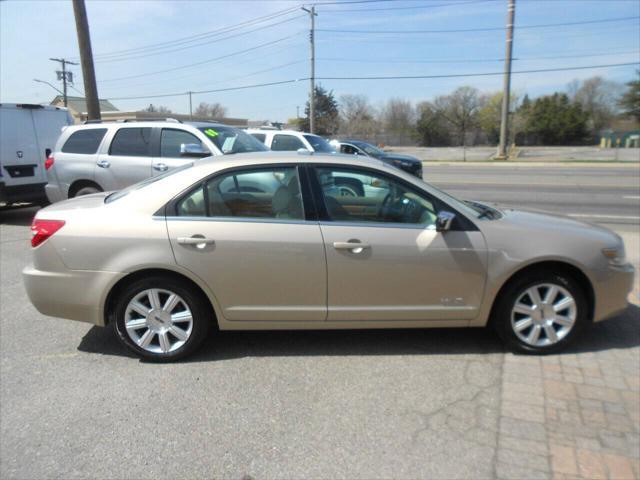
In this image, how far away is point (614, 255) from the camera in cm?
388

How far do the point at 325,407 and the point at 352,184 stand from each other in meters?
1.68

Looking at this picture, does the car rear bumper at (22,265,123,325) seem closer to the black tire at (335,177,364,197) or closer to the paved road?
the black tire at (335,177,364,197)

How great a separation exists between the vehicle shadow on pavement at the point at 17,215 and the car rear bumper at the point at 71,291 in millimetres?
6905

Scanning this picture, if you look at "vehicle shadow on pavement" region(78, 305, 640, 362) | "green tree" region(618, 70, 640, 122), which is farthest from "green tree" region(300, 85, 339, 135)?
"vehicle shadow on pavement" region(78, 305, 640, 362)

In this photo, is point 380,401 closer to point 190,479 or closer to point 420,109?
point 190,479

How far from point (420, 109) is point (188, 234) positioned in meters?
76.0

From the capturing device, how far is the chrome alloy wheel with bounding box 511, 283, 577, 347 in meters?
3.82

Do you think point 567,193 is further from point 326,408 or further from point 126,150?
point 326,408

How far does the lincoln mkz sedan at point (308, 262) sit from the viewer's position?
3754 millimetres

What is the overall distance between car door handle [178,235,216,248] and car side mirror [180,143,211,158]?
411 centimetres

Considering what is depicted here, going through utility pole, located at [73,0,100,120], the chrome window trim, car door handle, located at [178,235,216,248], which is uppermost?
utility pole, located at [73,0,100,120]

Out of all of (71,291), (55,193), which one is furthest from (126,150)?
(71,291)

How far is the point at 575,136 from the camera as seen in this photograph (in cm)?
6531

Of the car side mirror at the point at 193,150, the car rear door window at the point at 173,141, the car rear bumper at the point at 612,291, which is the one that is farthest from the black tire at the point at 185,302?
the car rear door window at the point at 173,141
